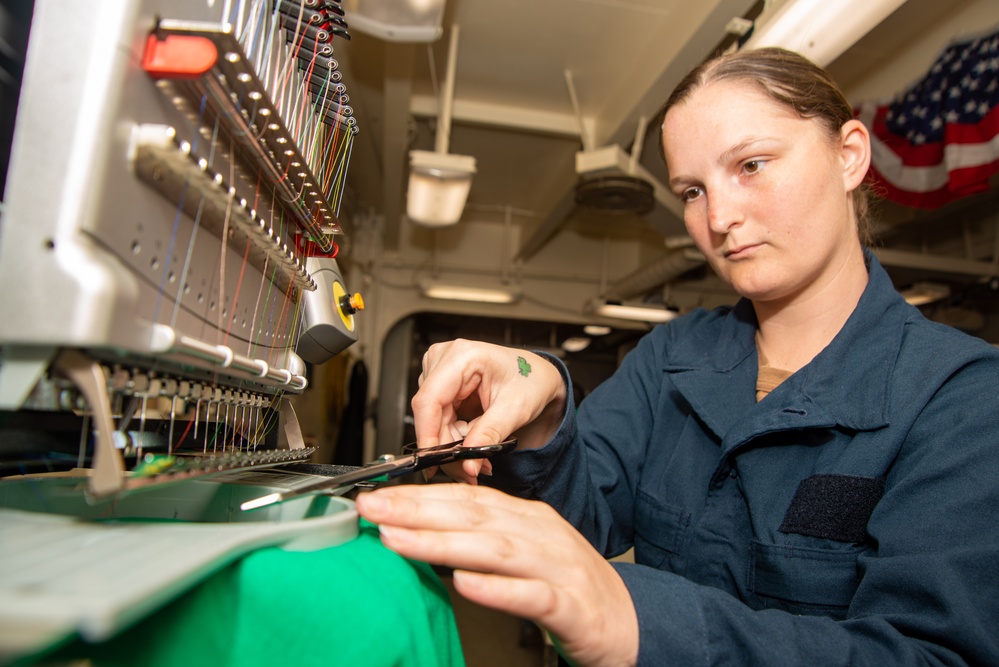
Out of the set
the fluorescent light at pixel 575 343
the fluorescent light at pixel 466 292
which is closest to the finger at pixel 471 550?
the fluorescent light at pixel 466 292

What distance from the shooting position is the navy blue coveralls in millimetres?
542

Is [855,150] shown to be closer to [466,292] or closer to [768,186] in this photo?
[768,186]

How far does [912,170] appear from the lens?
9.05ft

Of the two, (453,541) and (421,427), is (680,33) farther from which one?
(453,541)

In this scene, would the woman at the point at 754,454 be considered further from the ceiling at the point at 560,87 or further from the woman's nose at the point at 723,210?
the ceiling at the point at 560,87

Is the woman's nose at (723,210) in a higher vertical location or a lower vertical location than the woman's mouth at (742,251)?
higher

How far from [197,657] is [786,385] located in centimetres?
85

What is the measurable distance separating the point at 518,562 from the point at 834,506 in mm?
541

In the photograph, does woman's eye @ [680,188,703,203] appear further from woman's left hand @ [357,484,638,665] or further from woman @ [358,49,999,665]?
woman's left hand @ [357,484,638,665]

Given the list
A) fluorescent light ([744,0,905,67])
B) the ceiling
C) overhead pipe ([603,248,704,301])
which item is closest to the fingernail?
fluorescent light ([744,0,905,67])

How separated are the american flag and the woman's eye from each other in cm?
148

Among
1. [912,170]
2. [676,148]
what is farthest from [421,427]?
[912,170]

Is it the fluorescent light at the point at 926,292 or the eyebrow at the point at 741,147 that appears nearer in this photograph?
the eyebrow at the point at 741,147

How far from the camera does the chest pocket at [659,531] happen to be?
3.19ft
